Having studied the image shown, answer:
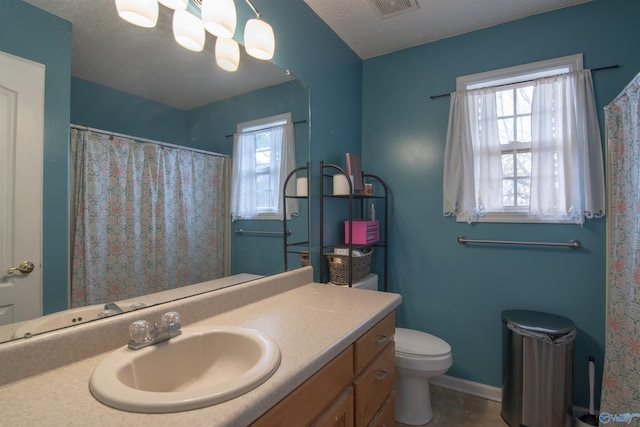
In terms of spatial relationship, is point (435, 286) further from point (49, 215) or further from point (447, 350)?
point (49, 215)

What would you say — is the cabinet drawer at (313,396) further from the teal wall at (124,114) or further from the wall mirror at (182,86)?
the teal wall at (124,114)

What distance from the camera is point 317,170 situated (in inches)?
77.2

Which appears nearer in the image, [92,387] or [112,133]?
[92,387]

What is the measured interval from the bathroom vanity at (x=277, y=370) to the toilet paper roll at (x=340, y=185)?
0.72 m

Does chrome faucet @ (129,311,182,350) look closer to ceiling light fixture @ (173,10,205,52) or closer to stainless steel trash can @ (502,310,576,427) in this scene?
ceiling light fixture @ (173,10,205,52)

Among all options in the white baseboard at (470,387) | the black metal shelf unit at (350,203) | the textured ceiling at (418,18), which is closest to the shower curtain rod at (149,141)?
the black metal shelf unit at (350,203)

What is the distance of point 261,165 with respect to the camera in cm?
151

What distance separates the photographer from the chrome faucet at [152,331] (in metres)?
0.83

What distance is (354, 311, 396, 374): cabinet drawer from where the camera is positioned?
41.6 inches

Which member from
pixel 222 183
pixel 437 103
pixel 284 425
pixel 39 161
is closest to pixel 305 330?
pixel 284 425

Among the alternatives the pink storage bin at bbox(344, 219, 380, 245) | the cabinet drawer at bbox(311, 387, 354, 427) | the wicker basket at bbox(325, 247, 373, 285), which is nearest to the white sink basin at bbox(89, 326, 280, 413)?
the cabinet drawer at bbox(311, 387, 354, 427)

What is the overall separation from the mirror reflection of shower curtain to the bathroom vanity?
12cm

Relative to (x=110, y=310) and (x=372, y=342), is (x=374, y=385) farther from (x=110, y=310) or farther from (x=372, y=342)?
(x=110, y=310)

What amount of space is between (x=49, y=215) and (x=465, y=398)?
2.45 metres
